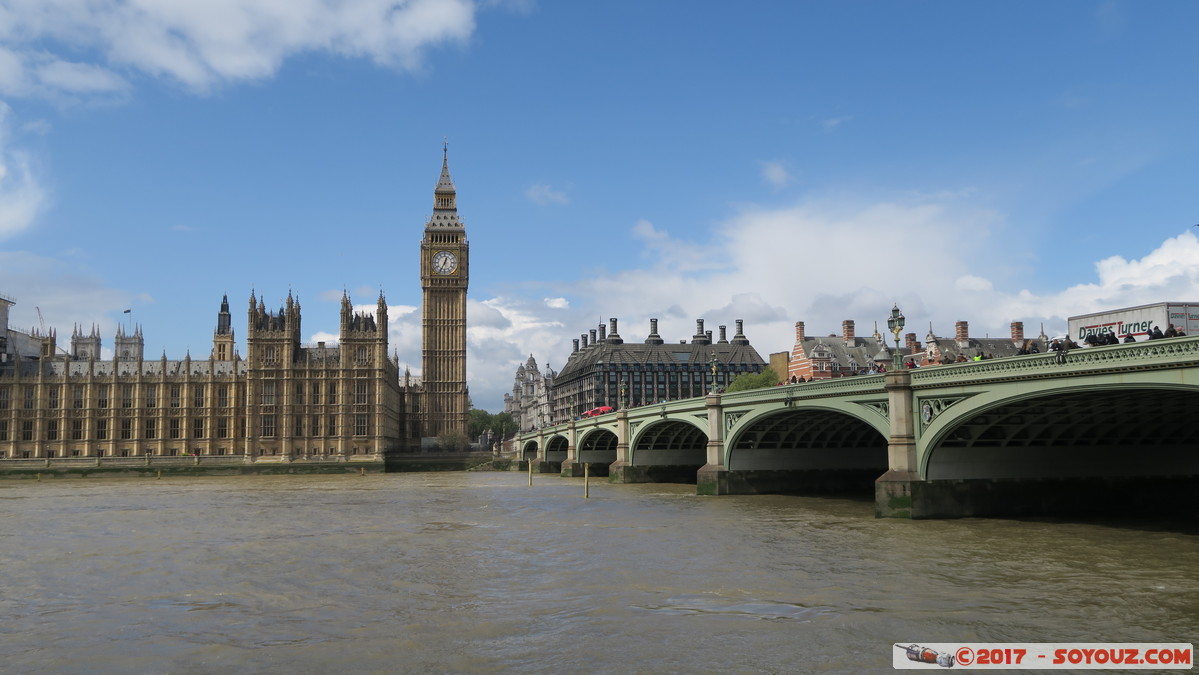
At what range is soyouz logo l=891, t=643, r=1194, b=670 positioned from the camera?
13422 millimetres

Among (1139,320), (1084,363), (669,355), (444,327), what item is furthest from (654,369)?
(1084,363)

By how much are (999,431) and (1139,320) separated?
11233 millimetres

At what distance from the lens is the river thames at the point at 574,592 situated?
580 inches

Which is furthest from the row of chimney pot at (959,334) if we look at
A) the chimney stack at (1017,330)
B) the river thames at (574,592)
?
the river thames at (574,592)

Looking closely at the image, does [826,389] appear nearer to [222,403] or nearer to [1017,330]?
[1017,330]

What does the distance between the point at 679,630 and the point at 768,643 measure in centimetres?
173

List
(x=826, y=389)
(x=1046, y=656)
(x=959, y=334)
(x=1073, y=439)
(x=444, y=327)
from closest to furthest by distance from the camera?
(x=1046, y=656), (x=1073, y=439), (x=826, y=389), (x=959, y=334), (x=444, y=327)

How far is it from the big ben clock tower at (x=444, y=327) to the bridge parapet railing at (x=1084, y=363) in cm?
10100

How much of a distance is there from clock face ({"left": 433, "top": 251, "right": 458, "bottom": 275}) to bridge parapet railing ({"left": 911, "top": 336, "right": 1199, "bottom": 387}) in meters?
107

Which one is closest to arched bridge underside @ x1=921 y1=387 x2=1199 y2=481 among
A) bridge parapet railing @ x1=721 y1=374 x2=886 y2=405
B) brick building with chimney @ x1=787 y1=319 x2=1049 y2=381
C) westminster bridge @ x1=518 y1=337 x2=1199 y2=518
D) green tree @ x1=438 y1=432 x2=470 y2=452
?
westminster bridge @ x1=518 y1=337 x2=1199 y2=518

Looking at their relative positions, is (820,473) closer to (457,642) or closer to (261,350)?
(457,642)

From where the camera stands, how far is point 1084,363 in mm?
25453

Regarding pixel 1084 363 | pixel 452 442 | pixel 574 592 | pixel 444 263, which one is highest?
pixel 444 263

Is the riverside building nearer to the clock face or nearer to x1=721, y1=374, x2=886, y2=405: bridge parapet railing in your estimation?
the clock face
